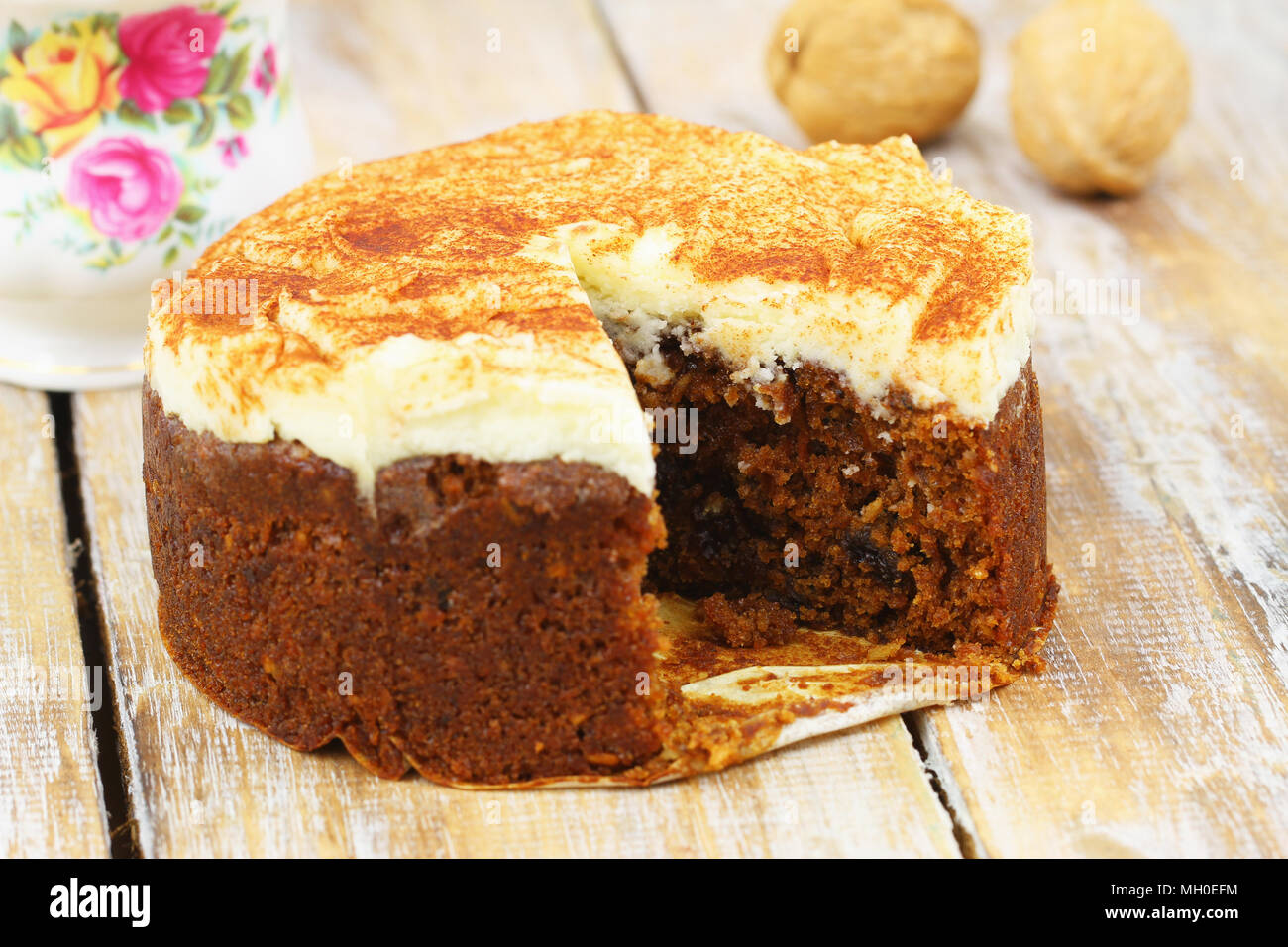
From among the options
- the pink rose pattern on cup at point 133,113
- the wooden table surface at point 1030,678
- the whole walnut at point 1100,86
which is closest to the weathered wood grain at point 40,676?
the wooden table surface at point 1030,678

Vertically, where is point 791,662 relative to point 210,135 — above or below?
below

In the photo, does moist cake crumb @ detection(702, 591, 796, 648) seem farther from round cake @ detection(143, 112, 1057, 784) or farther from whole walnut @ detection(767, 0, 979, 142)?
whole walnut @ detection(767, 0, 979, 142)

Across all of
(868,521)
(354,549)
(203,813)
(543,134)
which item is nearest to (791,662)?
(868,521)

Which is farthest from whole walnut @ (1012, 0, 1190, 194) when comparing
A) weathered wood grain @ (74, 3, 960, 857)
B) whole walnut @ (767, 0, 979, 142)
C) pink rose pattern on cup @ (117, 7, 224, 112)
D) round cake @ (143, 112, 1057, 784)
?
weathered wood grain @ (74, 3, 960, 857)

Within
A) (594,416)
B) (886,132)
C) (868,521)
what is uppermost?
(886,132)

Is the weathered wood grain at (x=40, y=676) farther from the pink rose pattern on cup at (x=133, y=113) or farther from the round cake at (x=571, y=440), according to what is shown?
the pink rose pattern on cup at (x=133, y=113)

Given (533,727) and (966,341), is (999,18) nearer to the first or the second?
(966,341)

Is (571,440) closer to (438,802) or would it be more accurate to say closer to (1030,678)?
(438,802)

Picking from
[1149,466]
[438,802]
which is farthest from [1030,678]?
[438,802]
